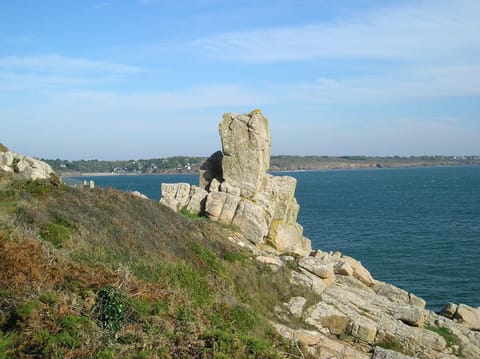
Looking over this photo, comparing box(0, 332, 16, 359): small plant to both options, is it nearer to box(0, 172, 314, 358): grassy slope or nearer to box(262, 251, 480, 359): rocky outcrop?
box(0, 172, 314, 358): grassy slope

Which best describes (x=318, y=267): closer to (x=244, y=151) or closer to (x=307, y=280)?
(x=307, y=280)

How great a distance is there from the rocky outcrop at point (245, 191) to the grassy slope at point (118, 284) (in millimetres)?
5144

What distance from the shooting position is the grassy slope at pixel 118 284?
32.1 ft

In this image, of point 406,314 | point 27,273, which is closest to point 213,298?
point 27,273

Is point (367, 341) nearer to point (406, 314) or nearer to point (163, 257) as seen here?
point (406, 314)

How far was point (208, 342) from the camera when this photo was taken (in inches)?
405

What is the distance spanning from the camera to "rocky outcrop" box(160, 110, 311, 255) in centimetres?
2684

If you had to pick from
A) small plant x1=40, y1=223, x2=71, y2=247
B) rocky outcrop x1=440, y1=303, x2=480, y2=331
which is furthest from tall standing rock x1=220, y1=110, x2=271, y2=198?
small plant x1=40, y1=223, x2=71, y2=247

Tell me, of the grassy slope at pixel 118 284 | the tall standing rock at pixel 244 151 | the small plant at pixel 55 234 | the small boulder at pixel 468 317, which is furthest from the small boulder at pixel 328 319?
the tall standing rock at pixel 244 151

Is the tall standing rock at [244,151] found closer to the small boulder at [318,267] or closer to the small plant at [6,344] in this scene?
the small boulder at [318,267]

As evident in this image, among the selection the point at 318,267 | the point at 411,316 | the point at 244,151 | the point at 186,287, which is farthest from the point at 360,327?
the point at 244,151

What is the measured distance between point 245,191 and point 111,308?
19118mm

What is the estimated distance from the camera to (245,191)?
2930 cm

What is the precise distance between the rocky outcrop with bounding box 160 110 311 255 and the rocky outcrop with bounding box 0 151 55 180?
23.2 feet
